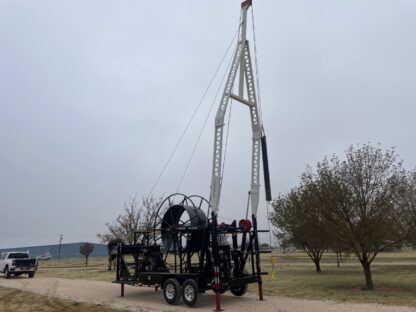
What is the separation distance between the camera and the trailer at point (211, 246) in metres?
14.6

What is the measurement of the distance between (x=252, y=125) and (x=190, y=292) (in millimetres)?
6636

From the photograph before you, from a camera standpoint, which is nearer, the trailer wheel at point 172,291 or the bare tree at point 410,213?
the trailer wheel at point 172,291

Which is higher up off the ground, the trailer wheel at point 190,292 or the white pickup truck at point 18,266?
the white pickup truck at point 18,266

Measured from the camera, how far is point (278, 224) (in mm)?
32312

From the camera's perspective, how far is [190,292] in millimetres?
14188

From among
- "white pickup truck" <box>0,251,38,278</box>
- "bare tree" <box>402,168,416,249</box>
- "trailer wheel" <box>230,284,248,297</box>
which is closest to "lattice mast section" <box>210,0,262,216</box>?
"trailer wheel" <box>230,284,248,297</box>

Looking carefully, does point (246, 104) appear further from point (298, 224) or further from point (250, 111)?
point (298, 224)

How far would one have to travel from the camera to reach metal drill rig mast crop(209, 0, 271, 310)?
15.2m

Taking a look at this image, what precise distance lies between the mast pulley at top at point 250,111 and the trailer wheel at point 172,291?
2749mm

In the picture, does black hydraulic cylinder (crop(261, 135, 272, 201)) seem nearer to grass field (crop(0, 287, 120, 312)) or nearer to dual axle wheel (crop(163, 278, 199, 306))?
dual axle wheel (crop(163, 278, 199, 306))

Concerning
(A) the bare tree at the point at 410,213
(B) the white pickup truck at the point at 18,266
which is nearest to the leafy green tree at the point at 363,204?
(A) the bare tree at the point at 410,213

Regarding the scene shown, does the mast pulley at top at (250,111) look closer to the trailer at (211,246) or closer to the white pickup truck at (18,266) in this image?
the trailer at (211,246)

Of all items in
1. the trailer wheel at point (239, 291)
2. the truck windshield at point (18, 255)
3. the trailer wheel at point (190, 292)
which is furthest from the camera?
the truck windshield at point (18, 255)

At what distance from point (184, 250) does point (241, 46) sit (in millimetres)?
7865
